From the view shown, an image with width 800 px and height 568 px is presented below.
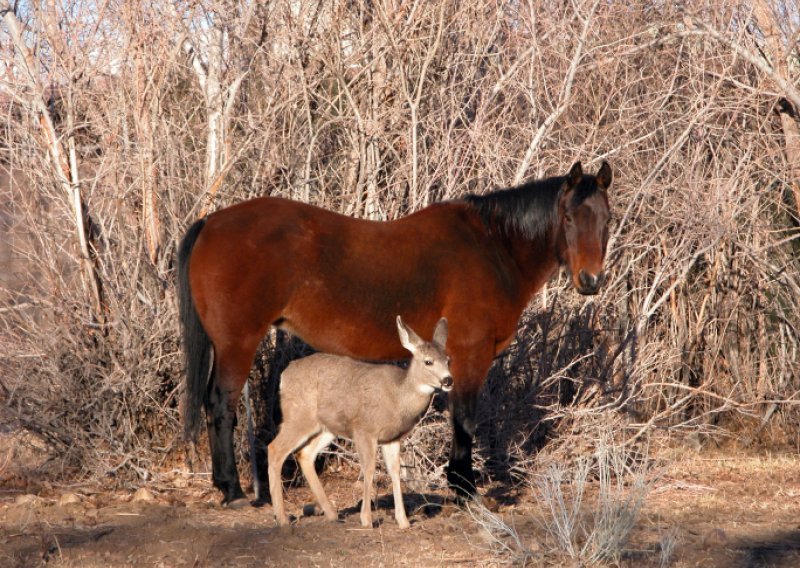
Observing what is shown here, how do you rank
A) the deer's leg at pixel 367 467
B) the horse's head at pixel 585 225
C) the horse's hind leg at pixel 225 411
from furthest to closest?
the horse's head at pixel 585 225, the horse's hind leg at pixel 225 411, the deer's leg at pixel 367 467

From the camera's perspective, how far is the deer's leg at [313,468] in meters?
6.55

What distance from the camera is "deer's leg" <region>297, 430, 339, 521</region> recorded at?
6547 millimetres

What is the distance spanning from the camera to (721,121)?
1013 centimetres

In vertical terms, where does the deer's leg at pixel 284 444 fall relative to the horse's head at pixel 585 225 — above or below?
below

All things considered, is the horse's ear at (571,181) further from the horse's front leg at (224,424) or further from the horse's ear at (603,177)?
the horse's front leg at (224,424)

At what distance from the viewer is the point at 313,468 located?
21.9 feet

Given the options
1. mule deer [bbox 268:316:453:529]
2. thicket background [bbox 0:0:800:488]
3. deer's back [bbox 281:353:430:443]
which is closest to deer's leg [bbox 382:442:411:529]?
mule deer [bbox 268:316:453:529]

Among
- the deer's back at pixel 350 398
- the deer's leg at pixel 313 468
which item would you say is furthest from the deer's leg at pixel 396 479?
the deer's leg at pixel 313 468

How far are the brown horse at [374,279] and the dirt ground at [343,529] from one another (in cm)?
50

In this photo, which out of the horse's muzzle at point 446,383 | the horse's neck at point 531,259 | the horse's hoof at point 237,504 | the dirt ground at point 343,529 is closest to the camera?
the dirt ground at point 343,529

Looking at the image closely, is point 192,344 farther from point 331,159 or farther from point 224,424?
point 331,159

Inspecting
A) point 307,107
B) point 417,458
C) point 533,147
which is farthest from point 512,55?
point 417,458

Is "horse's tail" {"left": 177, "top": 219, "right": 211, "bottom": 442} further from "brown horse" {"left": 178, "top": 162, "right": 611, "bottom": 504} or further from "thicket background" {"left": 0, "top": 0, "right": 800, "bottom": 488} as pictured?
"thicket background" {"left": 0, "top": 0, "right": 800, "bottom": 488}

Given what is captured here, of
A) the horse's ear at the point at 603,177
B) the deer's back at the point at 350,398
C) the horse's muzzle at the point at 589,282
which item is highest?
the horse's ear at the point at 603,177
